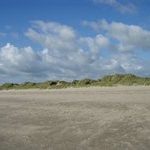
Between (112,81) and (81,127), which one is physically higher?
(112,81)

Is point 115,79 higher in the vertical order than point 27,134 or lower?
higher

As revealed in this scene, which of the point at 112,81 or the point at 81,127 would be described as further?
the point at 112,81

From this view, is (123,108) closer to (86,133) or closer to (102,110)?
(102,110)

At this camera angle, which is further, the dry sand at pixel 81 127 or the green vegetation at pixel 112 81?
the green vegetation at pixel 112 81

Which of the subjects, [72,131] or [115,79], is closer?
[72,131]

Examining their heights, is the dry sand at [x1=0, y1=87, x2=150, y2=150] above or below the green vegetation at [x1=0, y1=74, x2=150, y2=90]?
below

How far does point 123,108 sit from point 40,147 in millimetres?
5478

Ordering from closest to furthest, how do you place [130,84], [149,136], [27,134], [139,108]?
[149,136]
[27,134]
[139,108]
[130,84]

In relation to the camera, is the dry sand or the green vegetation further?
the green vegetation

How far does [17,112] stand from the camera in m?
19.1

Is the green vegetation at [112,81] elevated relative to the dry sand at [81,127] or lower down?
elevated

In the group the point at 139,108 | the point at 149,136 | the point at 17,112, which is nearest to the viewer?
the point at 149,136

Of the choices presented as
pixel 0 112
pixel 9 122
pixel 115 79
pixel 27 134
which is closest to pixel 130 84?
pixel 115 79

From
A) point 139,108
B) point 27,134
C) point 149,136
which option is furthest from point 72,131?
point 139,108
